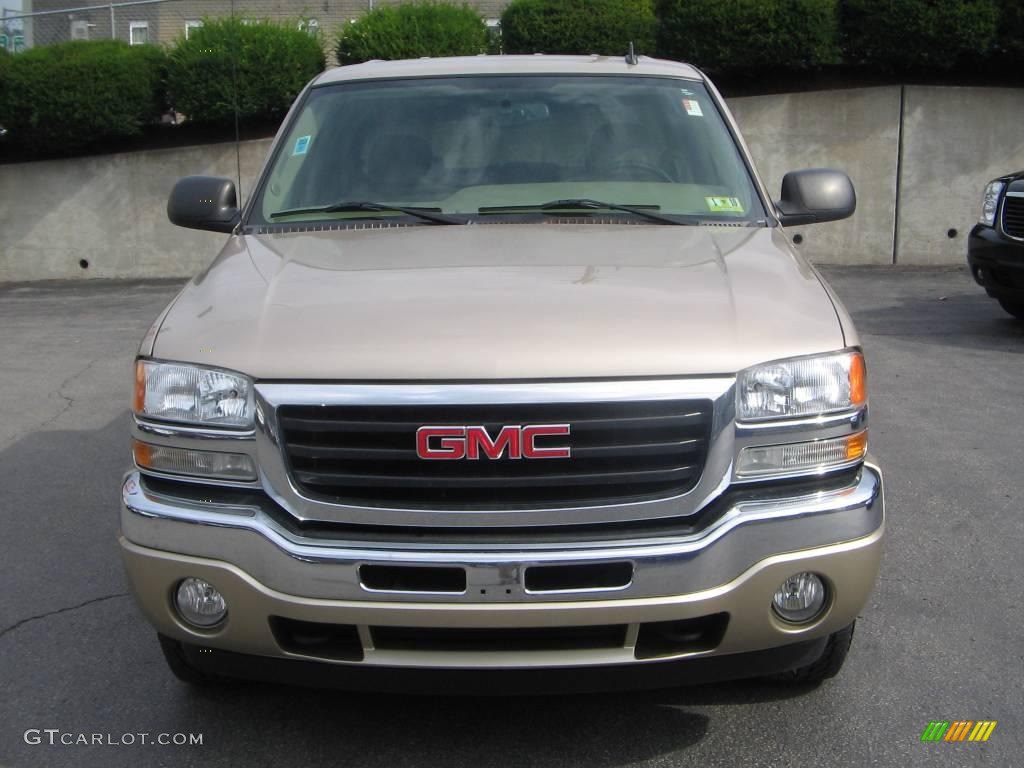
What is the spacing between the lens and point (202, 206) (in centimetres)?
448

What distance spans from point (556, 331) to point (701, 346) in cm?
36

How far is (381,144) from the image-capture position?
172 inches

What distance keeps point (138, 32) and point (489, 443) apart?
16.9 meters

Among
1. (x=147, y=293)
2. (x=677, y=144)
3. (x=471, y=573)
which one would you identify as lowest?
(x=147, y=293)

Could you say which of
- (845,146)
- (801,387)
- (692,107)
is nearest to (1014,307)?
(845,146)

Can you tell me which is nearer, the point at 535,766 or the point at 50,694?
the point at 535,766

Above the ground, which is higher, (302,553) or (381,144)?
(381,144)

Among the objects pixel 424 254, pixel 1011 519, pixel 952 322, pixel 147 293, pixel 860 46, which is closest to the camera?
pixel 424 254

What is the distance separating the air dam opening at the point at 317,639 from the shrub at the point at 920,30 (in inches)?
537

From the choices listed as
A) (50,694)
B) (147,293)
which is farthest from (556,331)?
(147,293)

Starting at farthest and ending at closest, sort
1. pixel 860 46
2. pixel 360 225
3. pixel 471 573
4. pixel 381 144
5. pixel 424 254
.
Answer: pixel 860 46 → pixel 381 144 → pixel 360 225 → pixel 424 254 → pixel 471 573

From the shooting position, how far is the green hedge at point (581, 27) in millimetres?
14758

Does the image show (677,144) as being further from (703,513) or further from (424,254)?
(703,513)

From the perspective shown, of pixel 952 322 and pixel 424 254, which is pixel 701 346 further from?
pixel 952 322
